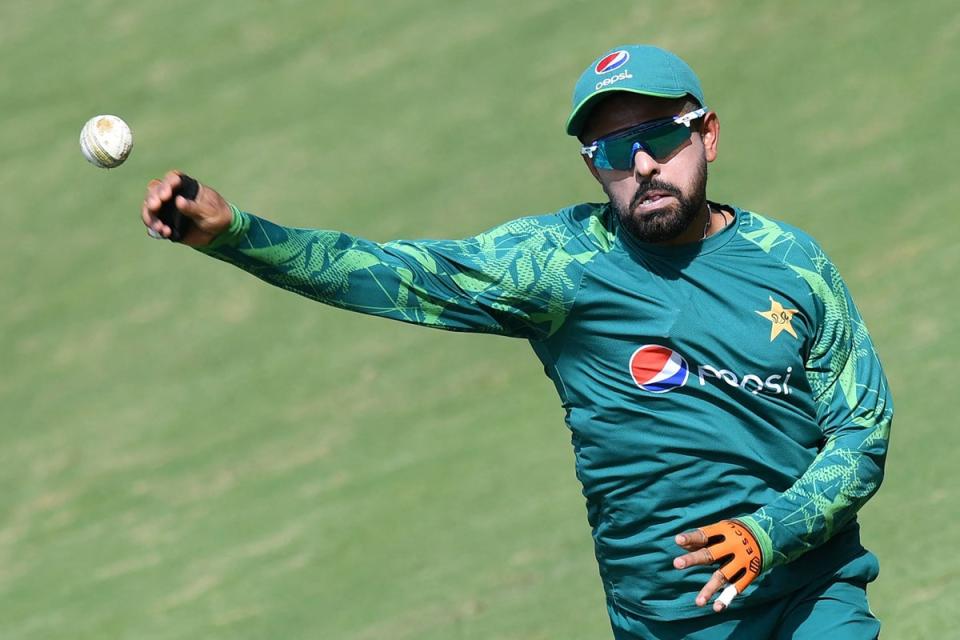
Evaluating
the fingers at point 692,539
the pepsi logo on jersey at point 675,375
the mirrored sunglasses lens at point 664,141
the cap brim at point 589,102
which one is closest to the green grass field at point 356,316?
the pepsi logo on jersey at point 675,375

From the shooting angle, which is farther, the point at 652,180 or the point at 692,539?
the point at 652,180

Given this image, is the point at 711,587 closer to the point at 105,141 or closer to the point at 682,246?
the point at 682,246

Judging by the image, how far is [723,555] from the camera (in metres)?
4.09

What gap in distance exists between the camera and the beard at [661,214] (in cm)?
442

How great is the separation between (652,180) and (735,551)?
1111 mm

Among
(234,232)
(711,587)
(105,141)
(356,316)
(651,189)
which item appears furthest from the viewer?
(356,316)

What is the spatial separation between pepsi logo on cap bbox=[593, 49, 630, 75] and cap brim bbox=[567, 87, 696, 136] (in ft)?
0.23

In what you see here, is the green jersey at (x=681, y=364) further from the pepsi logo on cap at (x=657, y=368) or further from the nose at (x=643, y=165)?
the nose at (x=643, y=165)

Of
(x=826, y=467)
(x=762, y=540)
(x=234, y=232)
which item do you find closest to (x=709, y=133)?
(x=826, y=467)

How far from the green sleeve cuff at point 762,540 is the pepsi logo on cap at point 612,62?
53.1 inches

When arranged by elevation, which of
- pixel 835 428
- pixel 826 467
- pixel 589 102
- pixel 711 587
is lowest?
pixel 711 587

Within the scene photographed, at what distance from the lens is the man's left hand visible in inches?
160

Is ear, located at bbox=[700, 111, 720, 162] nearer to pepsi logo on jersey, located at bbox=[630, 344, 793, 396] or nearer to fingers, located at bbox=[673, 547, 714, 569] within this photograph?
pepsi logo on jersey, located at bbox=[630, 344, 793, 396]

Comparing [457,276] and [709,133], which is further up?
[709,133]
